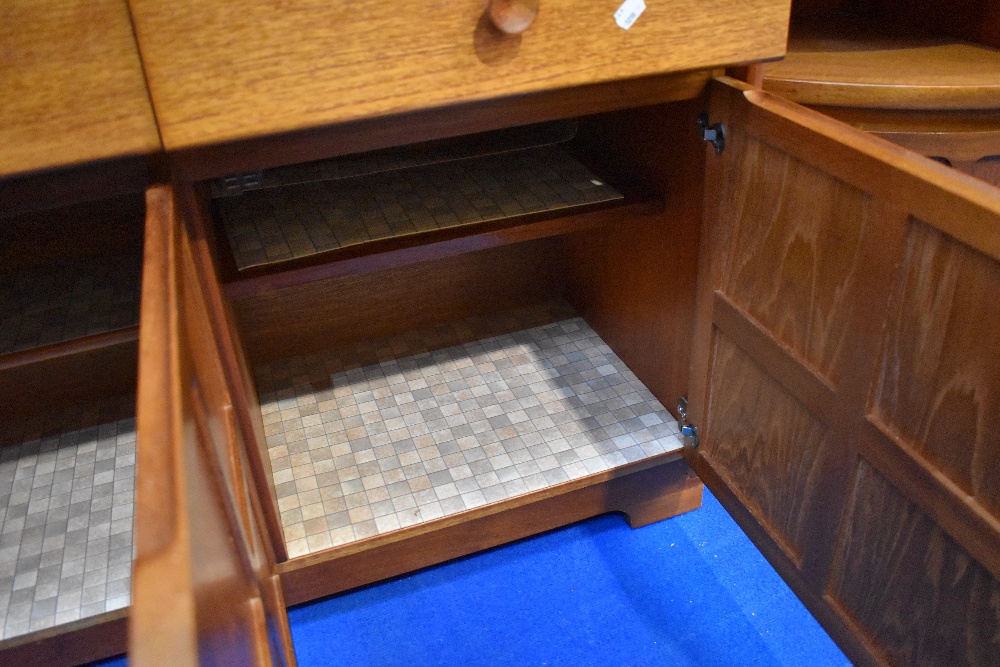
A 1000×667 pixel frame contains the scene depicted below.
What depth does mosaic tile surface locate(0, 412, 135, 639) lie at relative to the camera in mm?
720

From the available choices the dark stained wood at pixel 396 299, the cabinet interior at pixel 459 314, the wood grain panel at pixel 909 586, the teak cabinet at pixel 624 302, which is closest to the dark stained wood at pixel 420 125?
the teak cabinet at pixel 624 302

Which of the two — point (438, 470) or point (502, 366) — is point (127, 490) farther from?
point (502, 366)

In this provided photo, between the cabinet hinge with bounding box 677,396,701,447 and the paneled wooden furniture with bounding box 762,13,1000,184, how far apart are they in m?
0.35

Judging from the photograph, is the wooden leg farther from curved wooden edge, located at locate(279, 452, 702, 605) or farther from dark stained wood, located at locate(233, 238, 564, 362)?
dark stained wood, located at locate(233, 238, 564, 362)

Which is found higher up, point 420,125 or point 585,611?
point 420,125

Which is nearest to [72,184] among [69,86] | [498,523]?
[69,86]

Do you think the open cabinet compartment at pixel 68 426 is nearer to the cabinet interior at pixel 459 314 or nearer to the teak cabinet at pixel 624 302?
the teak cabinet at pixel 624 302

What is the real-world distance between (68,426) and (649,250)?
2.35 ft

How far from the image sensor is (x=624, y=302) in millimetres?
1014

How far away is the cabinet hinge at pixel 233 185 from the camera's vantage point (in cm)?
86

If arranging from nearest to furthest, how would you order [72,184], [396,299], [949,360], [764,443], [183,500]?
[183,500]
[949,360]
[72,184]
[764,443]
[396,299]

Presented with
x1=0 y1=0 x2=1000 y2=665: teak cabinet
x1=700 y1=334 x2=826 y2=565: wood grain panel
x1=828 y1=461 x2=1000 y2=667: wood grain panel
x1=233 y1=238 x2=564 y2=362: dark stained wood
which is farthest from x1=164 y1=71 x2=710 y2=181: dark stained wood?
x1=233 y1=238 x2=564 y2=362: dark stained wood

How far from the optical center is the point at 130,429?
0.92 m

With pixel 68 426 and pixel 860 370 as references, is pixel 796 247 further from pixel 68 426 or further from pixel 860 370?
pixel 68 426
